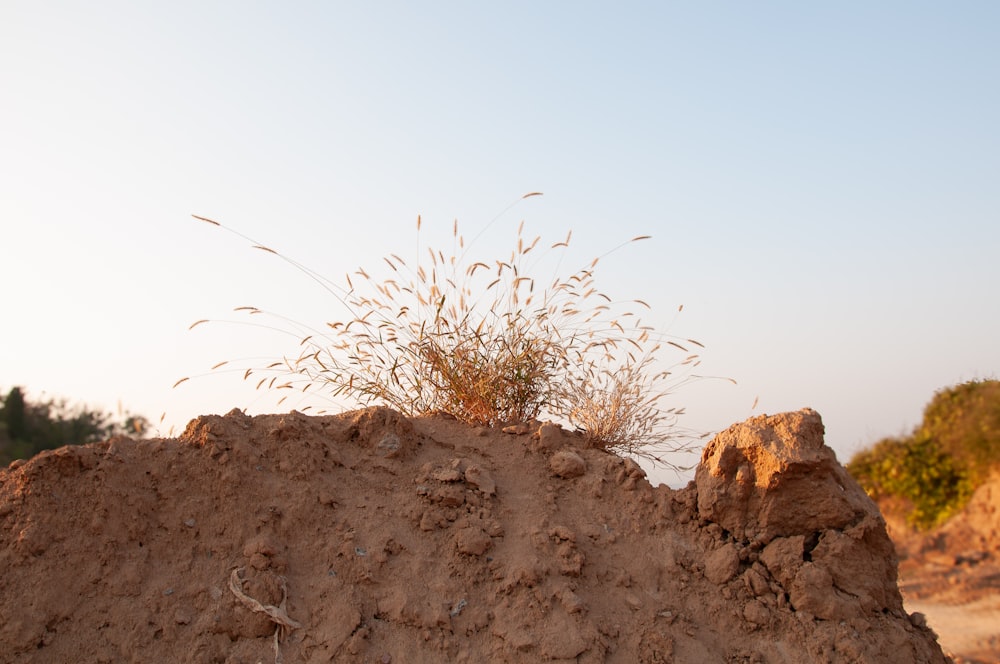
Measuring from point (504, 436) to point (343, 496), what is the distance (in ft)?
3.28

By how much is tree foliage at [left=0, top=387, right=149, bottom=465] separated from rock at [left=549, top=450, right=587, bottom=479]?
41.1ft

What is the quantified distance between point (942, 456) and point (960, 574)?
189 cm

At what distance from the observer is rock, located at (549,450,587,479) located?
384 centimetres

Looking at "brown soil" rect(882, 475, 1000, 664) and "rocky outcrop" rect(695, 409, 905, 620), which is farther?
"brown soil" rect(882, 475, 1000, 664)

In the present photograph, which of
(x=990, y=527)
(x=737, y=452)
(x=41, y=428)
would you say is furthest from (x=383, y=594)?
(x=41, y=428)

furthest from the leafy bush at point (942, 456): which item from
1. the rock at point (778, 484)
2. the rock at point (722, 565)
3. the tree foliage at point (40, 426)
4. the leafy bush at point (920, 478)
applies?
the tree foliage at point (40, 426)

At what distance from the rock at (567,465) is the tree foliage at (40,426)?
12541mm

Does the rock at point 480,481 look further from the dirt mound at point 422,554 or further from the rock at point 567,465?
the rock at point 567,465

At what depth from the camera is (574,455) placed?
153 inches

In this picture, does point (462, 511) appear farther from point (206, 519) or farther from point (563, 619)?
point (206, 519)

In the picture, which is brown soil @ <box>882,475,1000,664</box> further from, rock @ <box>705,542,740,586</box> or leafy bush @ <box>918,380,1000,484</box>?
rock @ <box>705,542,740,586</box>

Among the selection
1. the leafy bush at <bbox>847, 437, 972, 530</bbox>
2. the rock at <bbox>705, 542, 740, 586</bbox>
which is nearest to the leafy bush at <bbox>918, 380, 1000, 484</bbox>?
the leafy bush at <bbox>847, 437, 972, 530</bbox>

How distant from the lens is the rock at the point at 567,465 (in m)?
3.84

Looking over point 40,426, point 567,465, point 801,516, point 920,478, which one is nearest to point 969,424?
point 920,478
